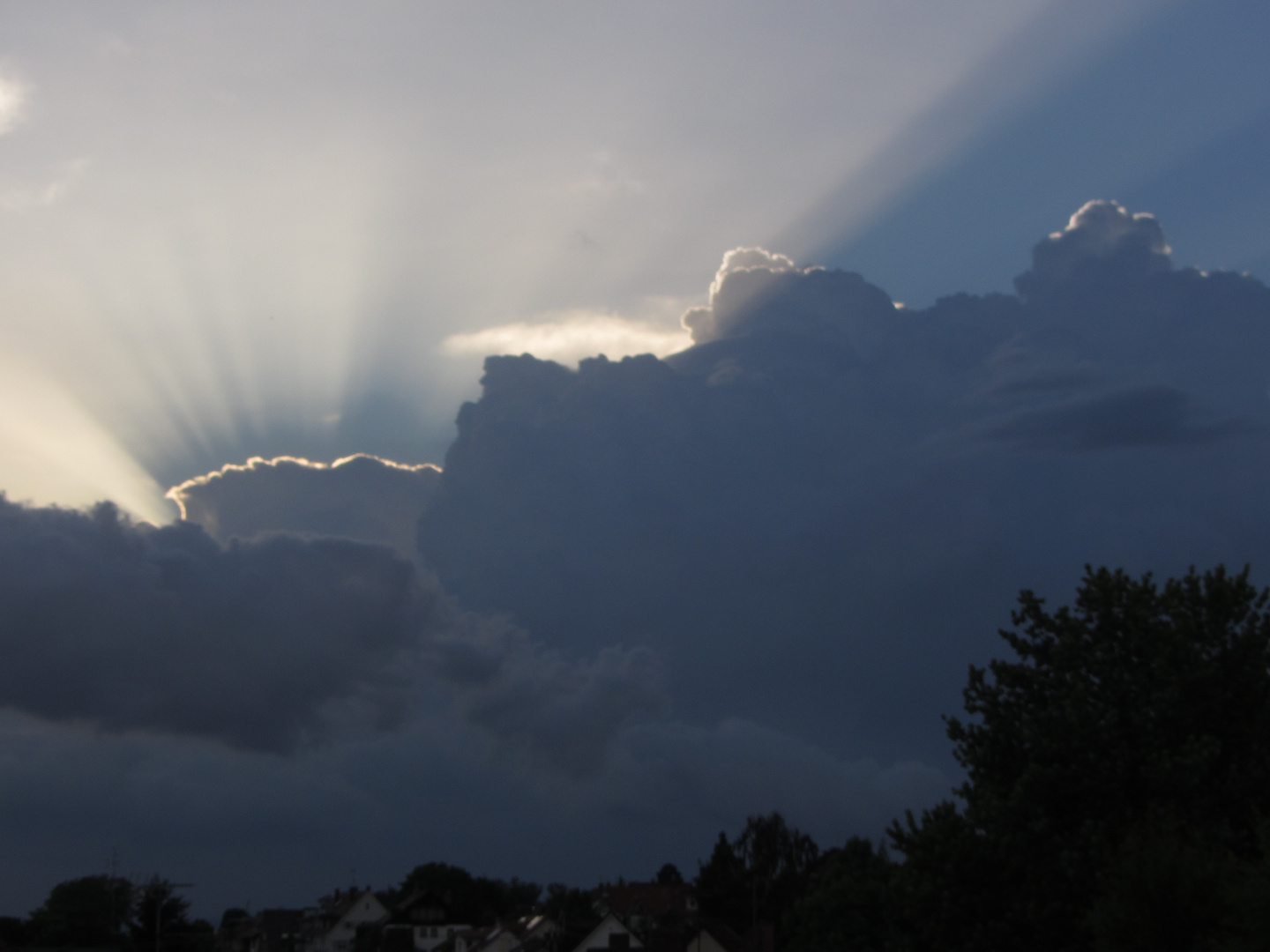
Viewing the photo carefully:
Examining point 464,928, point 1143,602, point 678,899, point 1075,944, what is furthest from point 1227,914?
point 464,928

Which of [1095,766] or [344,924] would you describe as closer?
[1095,766]

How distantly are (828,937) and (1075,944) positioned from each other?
28279 millimetres

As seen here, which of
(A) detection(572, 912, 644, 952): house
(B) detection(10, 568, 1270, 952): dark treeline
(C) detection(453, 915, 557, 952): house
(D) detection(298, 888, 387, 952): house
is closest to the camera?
(B) detection(10, 568, 1270, 952): dark treeline

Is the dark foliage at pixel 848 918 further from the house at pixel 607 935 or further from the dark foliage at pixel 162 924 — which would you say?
the dark foliage at pixel 162 924

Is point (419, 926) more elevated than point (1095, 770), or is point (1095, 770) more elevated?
point (419, 926)

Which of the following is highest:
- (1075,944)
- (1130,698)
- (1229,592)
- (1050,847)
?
(1229,592)

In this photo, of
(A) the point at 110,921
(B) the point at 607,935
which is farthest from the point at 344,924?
(B) the point at 607,935

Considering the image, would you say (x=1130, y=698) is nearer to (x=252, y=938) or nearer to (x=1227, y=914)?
(x=1227, y=914)

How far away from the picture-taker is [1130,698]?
30.1 meters

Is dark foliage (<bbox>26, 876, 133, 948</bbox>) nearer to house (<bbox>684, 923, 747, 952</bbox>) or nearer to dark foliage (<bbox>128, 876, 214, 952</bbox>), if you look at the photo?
dark foliage (<bbox>128, 876, 214, 952</bbox>)

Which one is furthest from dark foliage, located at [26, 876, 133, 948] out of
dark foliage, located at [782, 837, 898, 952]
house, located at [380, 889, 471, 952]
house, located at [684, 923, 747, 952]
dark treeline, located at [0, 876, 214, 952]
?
dark foliage, located at [782, 837, 898, 952]

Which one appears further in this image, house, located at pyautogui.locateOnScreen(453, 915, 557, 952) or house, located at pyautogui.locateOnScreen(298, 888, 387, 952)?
house, located at pyautogui.locateOnScreen(298, 888, 387, 952)

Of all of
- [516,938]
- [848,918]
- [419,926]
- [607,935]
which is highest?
[419,926]

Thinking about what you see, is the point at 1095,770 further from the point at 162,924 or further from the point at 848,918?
the point at 162,924
